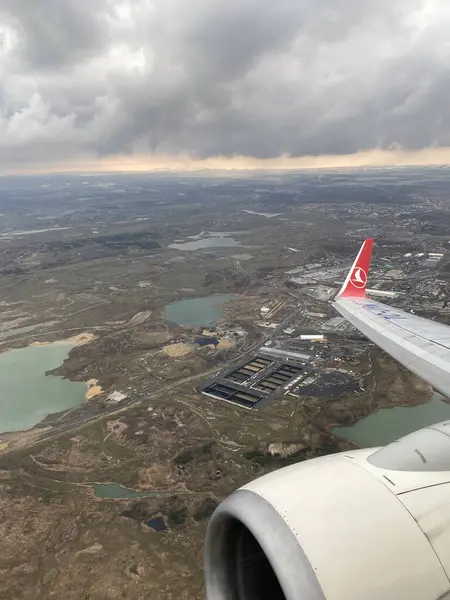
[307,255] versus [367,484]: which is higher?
[367,484]

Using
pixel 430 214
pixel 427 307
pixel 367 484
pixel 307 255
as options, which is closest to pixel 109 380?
pixel 367 484

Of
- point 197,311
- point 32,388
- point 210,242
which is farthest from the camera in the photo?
point 210,242

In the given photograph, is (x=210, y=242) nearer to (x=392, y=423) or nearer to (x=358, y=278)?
(x=392, y=423)

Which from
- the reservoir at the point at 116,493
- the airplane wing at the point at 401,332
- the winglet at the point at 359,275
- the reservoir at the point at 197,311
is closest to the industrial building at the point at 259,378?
the reservoir at the point at 116,493

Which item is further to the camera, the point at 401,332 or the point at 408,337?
the point at 401,332

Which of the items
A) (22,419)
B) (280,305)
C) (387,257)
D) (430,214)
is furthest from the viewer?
(430,214)

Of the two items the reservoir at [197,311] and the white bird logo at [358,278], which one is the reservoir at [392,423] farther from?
the reservoir at [197,311]

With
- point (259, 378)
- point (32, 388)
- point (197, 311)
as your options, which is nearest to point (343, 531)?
point (259, 378)

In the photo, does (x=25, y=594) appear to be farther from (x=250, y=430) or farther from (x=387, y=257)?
(x=387, y=257)
